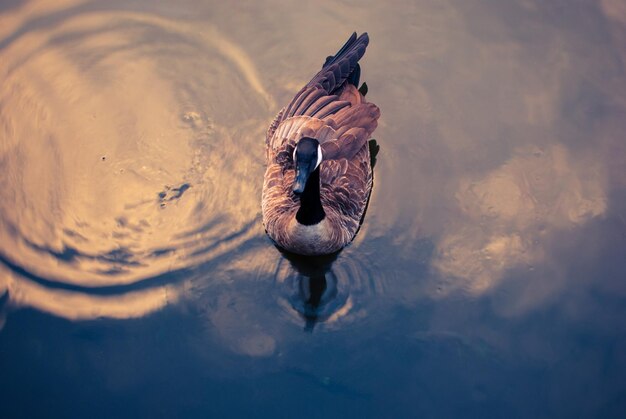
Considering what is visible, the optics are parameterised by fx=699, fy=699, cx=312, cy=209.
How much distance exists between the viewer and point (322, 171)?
693cm

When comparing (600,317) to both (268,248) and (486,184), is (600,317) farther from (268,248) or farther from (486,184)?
(268,248)

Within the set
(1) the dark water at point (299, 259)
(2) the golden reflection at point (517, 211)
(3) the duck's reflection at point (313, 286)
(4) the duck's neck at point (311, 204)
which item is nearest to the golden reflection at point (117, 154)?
(1) the dark water at point (299, 259)

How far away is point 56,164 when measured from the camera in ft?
24.9

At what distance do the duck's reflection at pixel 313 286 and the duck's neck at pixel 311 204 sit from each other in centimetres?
60

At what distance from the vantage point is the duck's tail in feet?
24.2

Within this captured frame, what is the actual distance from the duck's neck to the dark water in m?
0.63

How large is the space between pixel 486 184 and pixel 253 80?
2983 mm

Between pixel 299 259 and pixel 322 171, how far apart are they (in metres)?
0.92

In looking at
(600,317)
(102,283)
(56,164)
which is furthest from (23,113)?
(600,317)

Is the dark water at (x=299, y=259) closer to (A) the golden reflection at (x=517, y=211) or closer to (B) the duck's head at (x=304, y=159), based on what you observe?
(A) the golden reflection at (x=517, y=211)

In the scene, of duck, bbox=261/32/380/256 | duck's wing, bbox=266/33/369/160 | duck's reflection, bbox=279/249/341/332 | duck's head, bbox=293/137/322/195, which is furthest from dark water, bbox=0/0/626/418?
duck's head, bbox=293/137/322/195

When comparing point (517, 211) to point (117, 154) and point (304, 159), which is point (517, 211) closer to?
point (304, 159)

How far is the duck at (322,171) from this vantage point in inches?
263

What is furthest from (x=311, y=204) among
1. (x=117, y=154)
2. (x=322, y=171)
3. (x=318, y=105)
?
(x=117, y=154)
